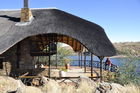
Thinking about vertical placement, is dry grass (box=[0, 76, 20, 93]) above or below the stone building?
below

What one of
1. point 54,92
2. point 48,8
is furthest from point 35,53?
point 54,92

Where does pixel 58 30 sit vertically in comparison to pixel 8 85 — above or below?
above

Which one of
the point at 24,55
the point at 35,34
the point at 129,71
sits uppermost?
the point at 35,34

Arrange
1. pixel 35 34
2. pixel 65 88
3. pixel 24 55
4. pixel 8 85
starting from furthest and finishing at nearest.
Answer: pixel 24 55 → pixel 35 34 → pixel 8 85 → pixel 65 88

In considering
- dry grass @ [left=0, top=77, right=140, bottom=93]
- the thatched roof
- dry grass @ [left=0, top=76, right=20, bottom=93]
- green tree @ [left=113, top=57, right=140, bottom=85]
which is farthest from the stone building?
dry grass @ [left=0, top=77, right=140, bottom=93]

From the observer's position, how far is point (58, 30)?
16.8 metres

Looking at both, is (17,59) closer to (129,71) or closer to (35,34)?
(35,34)

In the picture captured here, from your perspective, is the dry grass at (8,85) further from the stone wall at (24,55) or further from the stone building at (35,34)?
the stone wall at (24,55)

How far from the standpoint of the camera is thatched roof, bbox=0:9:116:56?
16.7 meters

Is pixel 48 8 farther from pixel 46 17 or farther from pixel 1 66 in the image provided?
pixel 1 66

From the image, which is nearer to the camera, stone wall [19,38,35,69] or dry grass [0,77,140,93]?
dry grass [0,77,140,93]

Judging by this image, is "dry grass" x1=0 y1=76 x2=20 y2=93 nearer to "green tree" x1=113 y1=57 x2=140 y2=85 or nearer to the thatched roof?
the thatched roof

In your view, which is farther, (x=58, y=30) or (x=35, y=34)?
(x=58, y=30)

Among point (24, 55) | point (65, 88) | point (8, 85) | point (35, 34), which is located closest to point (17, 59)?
point (24, 55)
